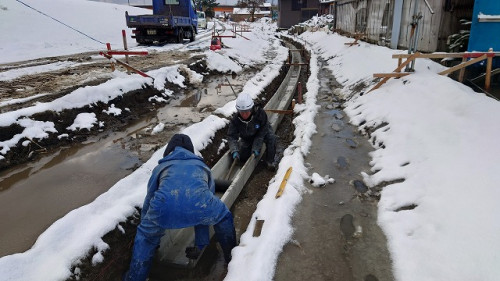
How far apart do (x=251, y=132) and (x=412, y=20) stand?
22.0 ft

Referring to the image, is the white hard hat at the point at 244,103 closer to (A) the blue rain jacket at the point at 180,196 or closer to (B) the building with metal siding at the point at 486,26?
(A) the blue rain jacket at the point at 180,196

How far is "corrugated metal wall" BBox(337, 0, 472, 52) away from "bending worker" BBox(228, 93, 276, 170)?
4.77m

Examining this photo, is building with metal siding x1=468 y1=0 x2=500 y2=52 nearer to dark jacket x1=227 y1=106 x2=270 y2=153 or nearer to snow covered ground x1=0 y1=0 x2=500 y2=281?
snow covered ground x1=0 y1=0 x2=500 y2=281

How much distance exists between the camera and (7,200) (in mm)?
4703

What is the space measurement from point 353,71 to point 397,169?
768 cm

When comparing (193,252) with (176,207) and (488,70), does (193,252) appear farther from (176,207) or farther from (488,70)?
(488,70)

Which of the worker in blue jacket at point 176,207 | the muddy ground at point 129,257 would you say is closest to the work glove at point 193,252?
the worker in blue jacket at point 176,207

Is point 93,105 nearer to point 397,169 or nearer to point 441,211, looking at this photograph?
point 397,169

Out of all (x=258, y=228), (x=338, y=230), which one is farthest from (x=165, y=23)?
(x=338, y=230)

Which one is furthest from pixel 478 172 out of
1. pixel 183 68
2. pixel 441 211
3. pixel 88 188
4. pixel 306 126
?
pixel 183 68

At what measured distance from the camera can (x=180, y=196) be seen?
3.20m

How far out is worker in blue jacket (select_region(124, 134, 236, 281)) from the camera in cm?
321

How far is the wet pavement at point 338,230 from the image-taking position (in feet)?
10.2

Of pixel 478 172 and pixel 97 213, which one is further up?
pixel 478 172
